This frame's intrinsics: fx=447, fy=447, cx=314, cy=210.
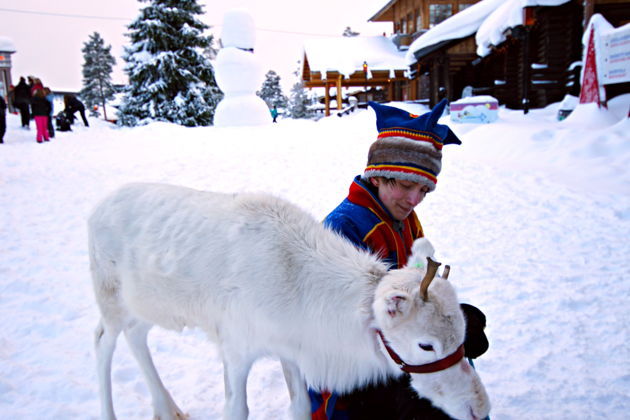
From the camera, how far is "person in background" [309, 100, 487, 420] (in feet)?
6.73

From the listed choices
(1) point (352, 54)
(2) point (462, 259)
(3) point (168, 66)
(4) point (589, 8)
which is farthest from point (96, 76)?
(2) point (462, 259)

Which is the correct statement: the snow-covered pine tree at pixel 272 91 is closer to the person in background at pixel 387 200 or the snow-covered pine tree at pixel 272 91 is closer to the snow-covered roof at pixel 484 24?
the snow-covered roof at pixel 484 24

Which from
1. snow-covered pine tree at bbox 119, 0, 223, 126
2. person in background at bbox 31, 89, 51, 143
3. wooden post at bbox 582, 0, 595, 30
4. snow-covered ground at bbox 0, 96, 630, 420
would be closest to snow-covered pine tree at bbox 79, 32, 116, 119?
snow-covered pine tree at bbox 119, 0, 223, 126

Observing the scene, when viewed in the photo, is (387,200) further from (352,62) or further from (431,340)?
(352,62)

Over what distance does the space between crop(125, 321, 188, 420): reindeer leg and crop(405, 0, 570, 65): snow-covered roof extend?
43.0 feet

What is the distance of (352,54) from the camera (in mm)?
24891

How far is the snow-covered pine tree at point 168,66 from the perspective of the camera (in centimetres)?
2191

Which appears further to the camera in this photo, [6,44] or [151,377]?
[6,44]

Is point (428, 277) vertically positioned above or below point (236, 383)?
above

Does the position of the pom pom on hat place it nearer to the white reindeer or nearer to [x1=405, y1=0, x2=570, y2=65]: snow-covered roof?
the white reindeer

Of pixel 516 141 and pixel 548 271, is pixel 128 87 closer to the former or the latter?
pixel 516 141

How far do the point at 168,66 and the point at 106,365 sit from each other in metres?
21.9

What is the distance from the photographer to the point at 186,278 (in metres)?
2.03

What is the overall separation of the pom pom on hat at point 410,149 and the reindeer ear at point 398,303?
82 cm
